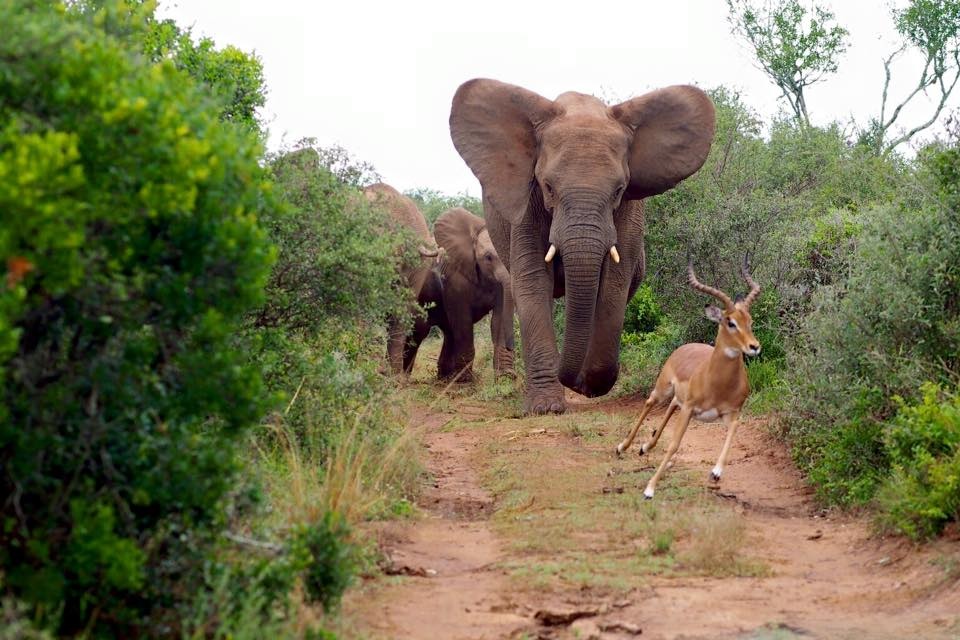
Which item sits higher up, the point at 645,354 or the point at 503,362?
the point at 645,354

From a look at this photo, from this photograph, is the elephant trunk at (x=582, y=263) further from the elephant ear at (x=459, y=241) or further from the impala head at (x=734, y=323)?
the elephant ear at (x=459, y=241)

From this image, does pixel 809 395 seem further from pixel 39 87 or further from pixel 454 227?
pixel 454 227

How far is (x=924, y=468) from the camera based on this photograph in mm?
8695

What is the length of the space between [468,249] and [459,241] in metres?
0.20

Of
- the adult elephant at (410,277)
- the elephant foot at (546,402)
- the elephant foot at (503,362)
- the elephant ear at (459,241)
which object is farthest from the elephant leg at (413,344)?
the elephant foot at (546,402)

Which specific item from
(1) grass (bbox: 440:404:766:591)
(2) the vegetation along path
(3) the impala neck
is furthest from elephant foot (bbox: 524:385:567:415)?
(3) the impala neck

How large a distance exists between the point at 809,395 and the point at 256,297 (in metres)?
6.82

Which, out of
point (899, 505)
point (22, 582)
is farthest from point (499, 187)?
point (22, 582)

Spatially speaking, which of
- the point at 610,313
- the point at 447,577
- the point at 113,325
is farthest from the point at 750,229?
the point at 113,325

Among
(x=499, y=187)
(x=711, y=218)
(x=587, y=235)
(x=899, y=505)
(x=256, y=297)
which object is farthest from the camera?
(x=711, y=218)

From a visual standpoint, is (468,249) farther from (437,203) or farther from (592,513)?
(437,203)

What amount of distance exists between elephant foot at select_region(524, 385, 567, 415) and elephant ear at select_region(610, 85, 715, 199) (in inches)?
96.6

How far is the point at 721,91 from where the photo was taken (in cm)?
2252

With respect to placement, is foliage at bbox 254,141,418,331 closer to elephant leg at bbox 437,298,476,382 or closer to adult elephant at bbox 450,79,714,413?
adult elephant at bbox 450,79,714,413
